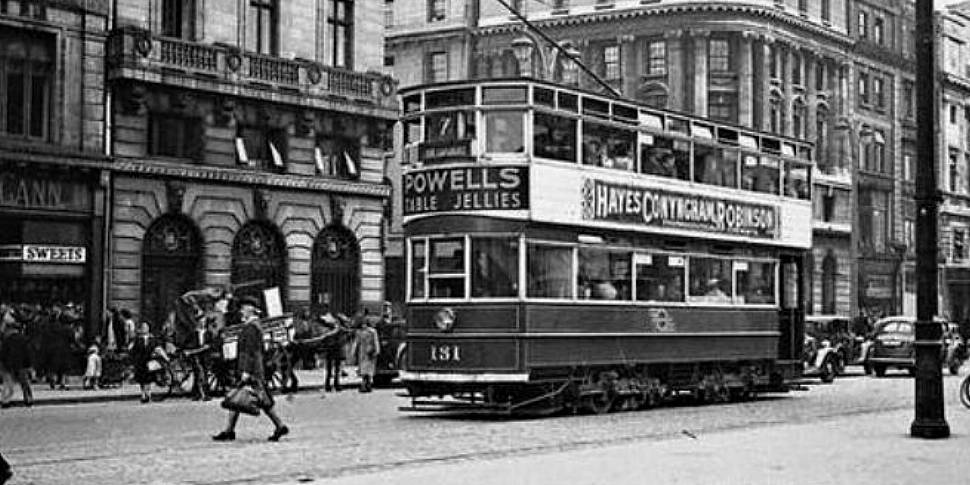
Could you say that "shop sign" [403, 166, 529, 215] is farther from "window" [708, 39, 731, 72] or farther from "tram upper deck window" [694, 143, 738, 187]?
"window" [708, 39, 731, 72]

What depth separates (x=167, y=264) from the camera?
35844 mm

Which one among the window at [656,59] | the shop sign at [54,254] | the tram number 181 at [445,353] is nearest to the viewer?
the tram number 181 at [445,353]

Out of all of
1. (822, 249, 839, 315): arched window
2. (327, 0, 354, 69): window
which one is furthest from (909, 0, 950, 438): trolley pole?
(822, 249, 839, 315): arched window

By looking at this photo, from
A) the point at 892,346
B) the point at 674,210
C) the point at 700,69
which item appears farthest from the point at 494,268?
the point at 700,69

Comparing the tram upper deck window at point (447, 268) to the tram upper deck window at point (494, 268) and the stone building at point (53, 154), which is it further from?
the stone building at point (53, 154)

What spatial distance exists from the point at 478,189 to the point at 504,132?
3.23 ft

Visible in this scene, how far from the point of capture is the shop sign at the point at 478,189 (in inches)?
868

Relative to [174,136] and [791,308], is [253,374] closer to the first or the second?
[791,308]

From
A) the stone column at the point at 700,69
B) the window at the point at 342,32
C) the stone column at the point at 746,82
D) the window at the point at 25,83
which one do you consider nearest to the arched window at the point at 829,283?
the stone column at the point at 746,82

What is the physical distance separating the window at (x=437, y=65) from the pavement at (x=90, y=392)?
39.4 m

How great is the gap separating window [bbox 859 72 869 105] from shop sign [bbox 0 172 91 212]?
53352 millimetres

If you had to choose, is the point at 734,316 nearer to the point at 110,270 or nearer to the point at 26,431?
the point at 26,431

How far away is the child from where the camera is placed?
29672 mm

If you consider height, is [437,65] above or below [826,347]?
above
